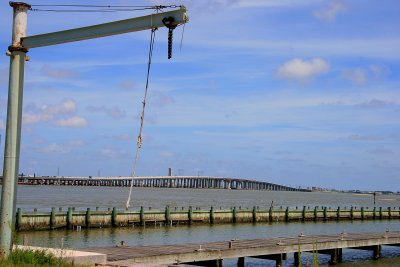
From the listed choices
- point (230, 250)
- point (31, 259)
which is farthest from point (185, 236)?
point (31, 259)

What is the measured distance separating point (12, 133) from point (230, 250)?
1329 cm

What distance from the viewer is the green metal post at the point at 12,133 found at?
47.9ft

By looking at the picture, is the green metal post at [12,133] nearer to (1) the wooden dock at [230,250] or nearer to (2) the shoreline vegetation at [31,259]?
(2) the shoreline vegetation at [31,259]

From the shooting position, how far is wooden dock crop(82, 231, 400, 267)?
21.9 meters

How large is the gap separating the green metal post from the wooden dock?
420cm

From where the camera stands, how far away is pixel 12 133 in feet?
48.1

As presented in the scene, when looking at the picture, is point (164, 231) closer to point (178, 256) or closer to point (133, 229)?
point (133, 229)

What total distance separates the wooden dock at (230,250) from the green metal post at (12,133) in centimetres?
420

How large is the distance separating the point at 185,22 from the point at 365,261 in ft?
82.3

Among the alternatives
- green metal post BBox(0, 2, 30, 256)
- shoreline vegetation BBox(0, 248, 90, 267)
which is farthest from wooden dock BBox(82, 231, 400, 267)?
green metal post BBox(0, 2, 30, 256)

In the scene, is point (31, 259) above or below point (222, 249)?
above

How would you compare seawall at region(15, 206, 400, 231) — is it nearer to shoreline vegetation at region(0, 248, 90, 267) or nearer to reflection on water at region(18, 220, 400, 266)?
reflection on water at region(18, 220, 400, 266)

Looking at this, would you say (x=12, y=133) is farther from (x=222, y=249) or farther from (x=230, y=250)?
(x=230, y=250)

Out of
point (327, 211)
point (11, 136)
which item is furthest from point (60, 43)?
point (327, 211)
